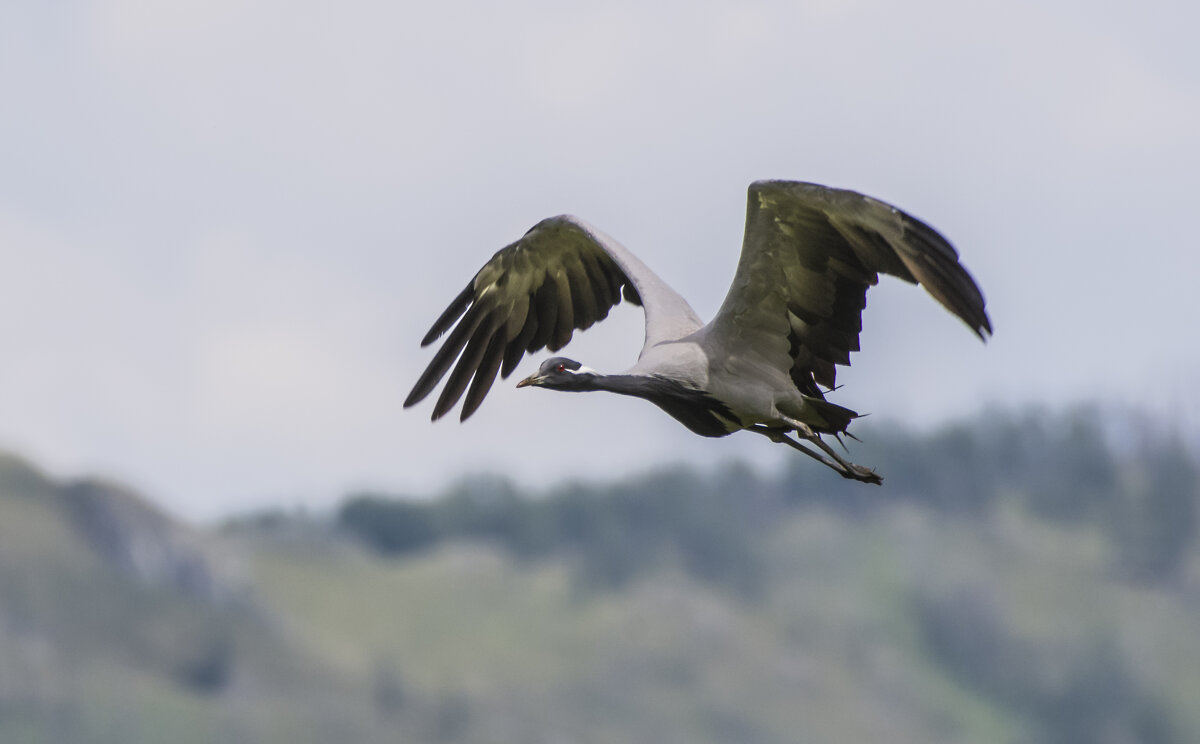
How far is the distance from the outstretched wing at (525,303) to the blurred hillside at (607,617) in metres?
129

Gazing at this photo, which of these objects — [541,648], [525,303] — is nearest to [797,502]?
[541,648]

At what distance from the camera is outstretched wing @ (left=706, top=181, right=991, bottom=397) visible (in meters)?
14.1

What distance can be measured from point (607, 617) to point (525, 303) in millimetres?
137335

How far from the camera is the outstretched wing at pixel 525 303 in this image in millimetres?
18922

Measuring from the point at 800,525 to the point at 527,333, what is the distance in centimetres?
15622

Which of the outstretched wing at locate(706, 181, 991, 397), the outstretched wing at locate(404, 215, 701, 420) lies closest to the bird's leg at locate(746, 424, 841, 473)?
the outstretched wing at locate(706, 181, 991, 397)

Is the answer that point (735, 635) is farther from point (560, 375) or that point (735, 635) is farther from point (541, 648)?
point (560, 375)

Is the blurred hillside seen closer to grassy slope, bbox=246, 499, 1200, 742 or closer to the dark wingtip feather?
grassy slope, bbox=246, 499, 1200, 742

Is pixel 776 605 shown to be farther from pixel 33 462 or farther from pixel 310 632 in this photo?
pixel 33 462

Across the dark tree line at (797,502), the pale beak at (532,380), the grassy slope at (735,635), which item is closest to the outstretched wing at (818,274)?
the pale beak at (532,380)

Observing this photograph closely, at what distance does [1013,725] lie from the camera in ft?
532

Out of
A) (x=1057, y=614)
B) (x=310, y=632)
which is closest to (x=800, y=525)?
(x=1057, y=614)

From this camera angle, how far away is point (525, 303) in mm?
19250

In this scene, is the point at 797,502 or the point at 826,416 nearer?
the point at 826,416
